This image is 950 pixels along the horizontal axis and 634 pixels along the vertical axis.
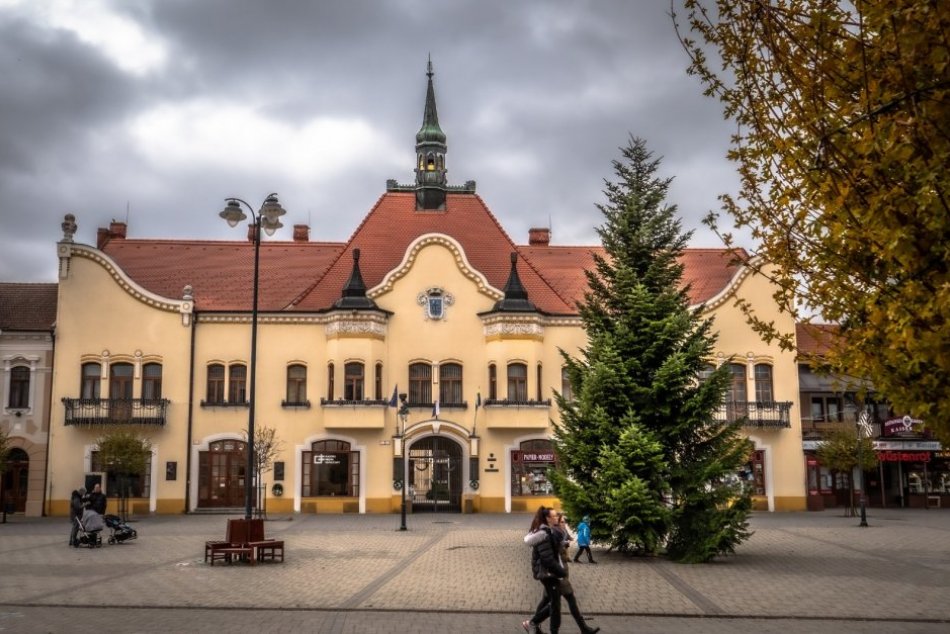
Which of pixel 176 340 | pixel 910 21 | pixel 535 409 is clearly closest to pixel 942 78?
pixel 910 21

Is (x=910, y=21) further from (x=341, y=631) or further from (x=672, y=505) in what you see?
(x=672, y=505)

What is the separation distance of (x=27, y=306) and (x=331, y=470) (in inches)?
586

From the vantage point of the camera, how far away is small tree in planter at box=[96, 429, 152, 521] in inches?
1291

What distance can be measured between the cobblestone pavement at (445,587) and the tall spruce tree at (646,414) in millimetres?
970

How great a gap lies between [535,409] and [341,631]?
80.0 feet

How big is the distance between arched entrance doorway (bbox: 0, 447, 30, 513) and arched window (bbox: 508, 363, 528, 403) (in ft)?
64.8

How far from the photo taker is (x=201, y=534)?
26828 mm

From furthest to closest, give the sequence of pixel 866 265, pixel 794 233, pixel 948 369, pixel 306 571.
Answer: pixel 306 571
pixel 794 233
pixel 866 265
pixel 948 369

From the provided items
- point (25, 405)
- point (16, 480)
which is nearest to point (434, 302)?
point (25, 405)

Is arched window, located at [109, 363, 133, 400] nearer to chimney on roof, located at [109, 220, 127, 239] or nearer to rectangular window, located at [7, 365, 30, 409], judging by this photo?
rectangular window, located at [7, 365, 30, 409]

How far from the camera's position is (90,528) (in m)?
22.9

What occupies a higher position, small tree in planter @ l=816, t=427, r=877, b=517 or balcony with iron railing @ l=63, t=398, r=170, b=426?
balcony with iron railing @ l=63, t=398, r=170, b=426

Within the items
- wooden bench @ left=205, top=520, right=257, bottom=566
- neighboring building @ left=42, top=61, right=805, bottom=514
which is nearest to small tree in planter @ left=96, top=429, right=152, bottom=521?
neighboring building @ left=42, top=61, right=805, bottom=514

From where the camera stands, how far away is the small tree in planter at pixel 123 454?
3278 centimetres
